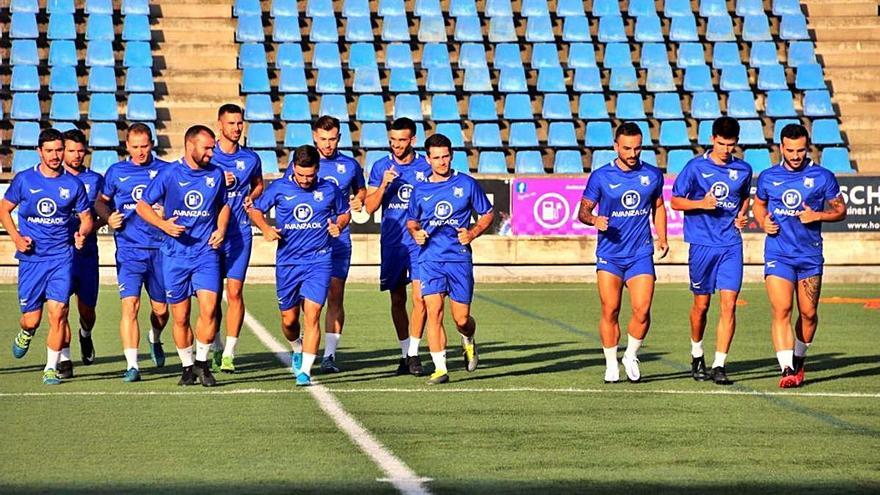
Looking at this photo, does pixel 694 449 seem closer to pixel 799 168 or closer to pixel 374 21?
pixel 799 168

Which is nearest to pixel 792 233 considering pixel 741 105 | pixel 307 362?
pixel 307 362

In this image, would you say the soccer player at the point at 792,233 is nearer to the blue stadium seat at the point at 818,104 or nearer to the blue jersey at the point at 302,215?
the blue jersey at the point at 302,215

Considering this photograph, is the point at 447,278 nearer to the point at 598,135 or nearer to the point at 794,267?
the point at 794,267

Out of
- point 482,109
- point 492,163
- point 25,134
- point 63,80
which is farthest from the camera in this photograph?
point 482,109

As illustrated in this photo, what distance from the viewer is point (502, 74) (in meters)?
31.4

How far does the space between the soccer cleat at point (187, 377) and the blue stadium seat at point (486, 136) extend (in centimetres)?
1788

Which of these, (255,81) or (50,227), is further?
(255,81)

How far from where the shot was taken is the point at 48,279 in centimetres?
1251

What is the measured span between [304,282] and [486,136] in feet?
58.6

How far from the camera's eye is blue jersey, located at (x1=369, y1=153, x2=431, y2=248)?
13.4 meters

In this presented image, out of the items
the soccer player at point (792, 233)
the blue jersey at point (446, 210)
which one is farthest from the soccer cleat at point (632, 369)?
the blue jersey at point (446, 210)

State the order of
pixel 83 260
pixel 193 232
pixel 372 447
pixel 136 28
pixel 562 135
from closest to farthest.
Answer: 1. pixel 372 447
2. pixel 193 232
3. pixel 83 260
4. pixel 562 135
5. pixel 136 28

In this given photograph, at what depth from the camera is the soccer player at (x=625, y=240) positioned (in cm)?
1243

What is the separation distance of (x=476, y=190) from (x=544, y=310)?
24.6 feet
